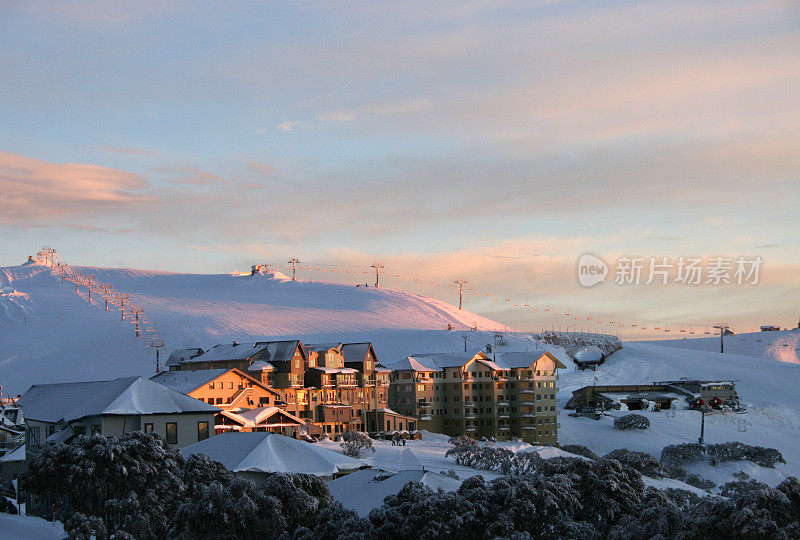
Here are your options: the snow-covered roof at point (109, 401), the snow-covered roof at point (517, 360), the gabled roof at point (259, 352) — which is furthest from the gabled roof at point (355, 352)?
the snow-covered roof at point (109, 401)

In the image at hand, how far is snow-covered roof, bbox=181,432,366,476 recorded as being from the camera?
1721 inches

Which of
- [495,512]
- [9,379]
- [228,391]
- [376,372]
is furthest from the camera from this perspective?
[9,379]

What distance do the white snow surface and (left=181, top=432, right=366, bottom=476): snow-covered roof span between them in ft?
22.6

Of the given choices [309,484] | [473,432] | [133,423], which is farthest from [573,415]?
[309,484]

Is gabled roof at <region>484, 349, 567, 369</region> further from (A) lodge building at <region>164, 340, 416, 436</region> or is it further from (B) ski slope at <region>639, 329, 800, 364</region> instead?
(B) ski slope at <region>639, 329, 800, 364</region>

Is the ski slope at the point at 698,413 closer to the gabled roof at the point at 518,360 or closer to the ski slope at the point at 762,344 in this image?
the gabled roof at the point at 518,360

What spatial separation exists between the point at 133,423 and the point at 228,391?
2709 centimetres

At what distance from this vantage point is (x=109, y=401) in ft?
155

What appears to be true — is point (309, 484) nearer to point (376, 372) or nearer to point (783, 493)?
point (783, 493)

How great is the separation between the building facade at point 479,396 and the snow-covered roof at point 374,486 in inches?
2016

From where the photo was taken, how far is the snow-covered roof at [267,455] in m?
43.7

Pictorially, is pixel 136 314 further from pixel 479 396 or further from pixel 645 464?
pixel 645 464

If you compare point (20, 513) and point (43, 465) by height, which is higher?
point (43, 465)

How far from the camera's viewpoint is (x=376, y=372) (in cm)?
9012
